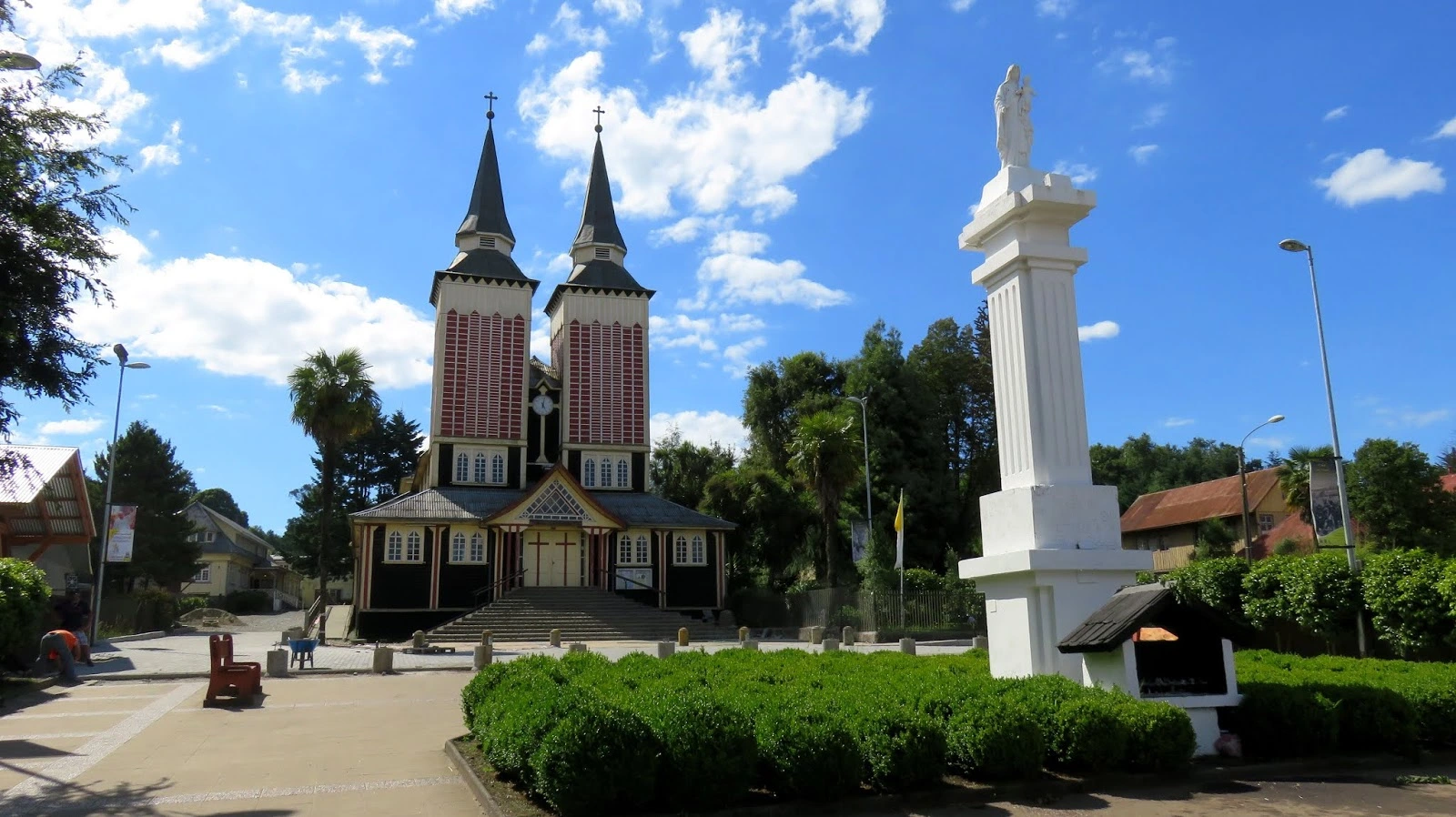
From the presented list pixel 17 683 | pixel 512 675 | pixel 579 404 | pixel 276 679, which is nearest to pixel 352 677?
pixel 276 679

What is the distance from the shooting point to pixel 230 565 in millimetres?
76250

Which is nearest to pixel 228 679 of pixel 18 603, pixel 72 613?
pixel 18 603

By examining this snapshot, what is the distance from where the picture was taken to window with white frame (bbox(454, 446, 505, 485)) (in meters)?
42.8

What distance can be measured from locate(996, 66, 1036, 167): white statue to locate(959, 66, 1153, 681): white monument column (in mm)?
68

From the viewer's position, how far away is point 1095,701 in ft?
25.5

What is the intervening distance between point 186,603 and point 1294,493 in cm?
6177

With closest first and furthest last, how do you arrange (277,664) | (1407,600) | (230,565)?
(1407,600)
(277,664)
(230,565)

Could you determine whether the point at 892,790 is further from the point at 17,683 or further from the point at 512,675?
the point at 17,683

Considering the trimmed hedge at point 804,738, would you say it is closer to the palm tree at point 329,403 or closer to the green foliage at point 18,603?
the green foliage at point 18,603

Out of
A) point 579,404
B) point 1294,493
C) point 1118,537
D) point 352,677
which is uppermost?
point 579,404

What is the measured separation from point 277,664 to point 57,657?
14.0 feet

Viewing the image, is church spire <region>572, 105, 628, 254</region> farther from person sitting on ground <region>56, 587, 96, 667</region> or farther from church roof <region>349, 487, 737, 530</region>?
person sitting on ground <region>56, 587, 96, 667</region>

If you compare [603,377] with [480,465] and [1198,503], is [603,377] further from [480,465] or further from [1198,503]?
[1198,503]

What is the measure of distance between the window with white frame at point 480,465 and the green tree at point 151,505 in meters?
25.5
